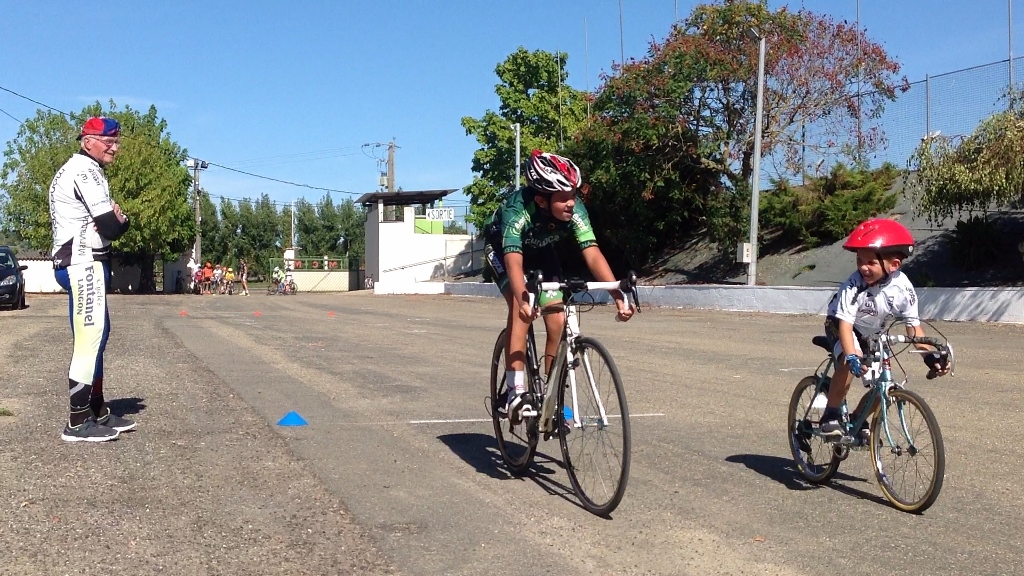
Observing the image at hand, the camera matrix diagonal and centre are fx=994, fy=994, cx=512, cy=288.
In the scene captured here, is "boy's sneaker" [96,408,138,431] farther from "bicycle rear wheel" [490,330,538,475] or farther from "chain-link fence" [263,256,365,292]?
"chain-link fence" [263,256,365,292]

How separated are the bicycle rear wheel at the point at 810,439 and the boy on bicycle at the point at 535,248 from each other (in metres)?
1.25

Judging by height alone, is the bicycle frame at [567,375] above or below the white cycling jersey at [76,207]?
below

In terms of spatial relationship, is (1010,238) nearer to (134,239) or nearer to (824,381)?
(824,381)

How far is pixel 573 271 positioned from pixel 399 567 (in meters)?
35.7

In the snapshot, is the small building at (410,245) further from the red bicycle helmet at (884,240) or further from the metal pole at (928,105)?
the red bicycle helmet at (884,240)

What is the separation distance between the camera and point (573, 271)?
39.6 m

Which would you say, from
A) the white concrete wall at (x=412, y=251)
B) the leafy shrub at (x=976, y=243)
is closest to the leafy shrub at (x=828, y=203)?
the leafy shrub at (x=976, y=243)

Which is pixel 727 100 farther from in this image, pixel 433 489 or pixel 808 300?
pixel 433 489

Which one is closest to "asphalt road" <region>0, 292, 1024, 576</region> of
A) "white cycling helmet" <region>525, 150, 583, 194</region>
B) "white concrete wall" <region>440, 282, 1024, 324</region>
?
"white cycling helmet" <region>525, 150, 583, 194</region>

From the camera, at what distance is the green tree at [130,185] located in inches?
2042

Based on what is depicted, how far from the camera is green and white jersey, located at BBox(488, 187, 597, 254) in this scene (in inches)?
205

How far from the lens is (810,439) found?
221 inches

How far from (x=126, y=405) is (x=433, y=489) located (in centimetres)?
372

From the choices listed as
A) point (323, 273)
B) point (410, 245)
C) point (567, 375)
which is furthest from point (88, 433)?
point (323, 273)
